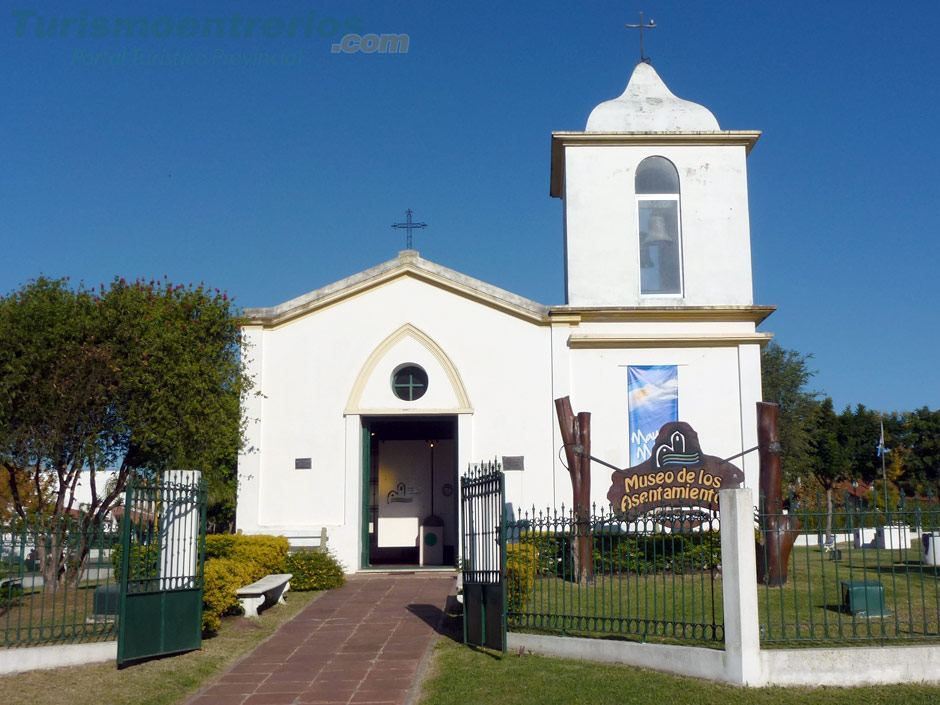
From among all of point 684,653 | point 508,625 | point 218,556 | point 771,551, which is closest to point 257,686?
point 508,625

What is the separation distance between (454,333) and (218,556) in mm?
6102

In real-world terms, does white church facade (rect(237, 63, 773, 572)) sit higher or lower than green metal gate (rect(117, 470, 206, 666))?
higher

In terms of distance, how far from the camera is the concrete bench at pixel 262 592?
1330 centimetres

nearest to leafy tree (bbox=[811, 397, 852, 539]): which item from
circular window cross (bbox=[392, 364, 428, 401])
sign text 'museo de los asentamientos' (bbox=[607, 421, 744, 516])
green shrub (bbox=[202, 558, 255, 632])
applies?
circular window cross (bbox=[392, 364, 428, 401])

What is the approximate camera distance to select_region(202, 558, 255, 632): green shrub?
12164mm

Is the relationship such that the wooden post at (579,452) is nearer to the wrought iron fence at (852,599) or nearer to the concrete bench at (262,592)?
the wrought iron fence at (852,599)

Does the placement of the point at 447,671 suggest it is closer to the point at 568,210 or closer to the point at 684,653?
the point at 684,653

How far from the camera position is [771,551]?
47.4ft

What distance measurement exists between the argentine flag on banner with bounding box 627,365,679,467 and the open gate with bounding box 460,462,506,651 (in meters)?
6.49

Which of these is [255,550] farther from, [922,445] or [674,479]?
[922,445]

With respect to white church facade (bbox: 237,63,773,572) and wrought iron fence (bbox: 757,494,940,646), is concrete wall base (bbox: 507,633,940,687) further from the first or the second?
white church facade (bbox: 237,63,773,572)

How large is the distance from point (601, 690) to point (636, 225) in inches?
460

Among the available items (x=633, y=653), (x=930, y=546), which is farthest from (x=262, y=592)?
(x=930, y=546)

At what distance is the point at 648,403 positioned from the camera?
719 inches
